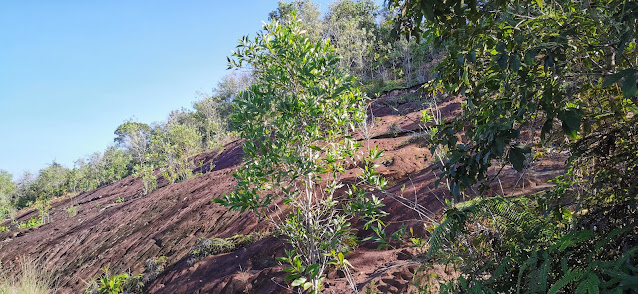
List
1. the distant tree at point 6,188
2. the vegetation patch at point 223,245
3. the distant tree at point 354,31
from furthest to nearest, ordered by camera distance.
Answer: the distant tree at point 6,188 < the distant tree at point 354,31 < the vegetation patch at point 223,245

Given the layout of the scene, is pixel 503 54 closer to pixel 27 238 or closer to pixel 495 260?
pixel 495 260

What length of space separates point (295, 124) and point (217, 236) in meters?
3.98

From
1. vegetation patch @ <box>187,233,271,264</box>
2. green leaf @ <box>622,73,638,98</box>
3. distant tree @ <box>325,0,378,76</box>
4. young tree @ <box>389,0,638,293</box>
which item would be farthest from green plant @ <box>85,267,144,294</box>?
distant tree @ <box>325,0,378,76</box>

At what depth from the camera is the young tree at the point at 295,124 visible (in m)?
3.27

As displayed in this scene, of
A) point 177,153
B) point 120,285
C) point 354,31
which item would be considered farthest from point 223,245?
point 354,31

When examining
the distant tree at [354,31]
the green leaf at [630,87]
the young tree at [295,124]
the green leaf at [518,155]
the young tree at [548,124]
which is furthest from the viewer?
the distant tree at [354,31]

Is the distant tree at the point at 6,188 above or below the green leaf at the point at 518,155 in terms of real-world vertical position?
below

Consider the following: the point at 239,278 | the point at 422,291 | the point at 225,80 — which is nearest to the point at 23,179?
the point at 225,80

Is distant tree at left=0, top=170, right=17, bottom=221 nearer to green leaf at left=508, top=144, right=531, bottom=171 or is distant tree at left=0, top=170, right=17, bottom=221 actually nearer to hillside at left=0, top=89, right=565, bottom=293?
hillside at left=0, top=89, right=565, bottom=293

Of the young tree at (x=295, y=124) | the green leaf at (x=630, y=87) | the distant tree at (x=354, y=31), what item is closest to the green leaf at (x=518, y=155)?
the green leaf at (x=630, y=87)

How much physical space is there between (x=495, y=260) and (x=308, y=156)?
1818 mm

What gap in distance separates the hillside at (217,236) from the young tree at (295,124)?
1.47 ft

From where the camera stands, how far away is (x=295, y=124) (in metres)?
3.41

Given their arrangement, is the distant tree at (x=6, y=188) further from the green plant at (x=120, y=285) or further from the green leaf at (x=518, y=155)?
the green leaf at (x=518, y=155)
